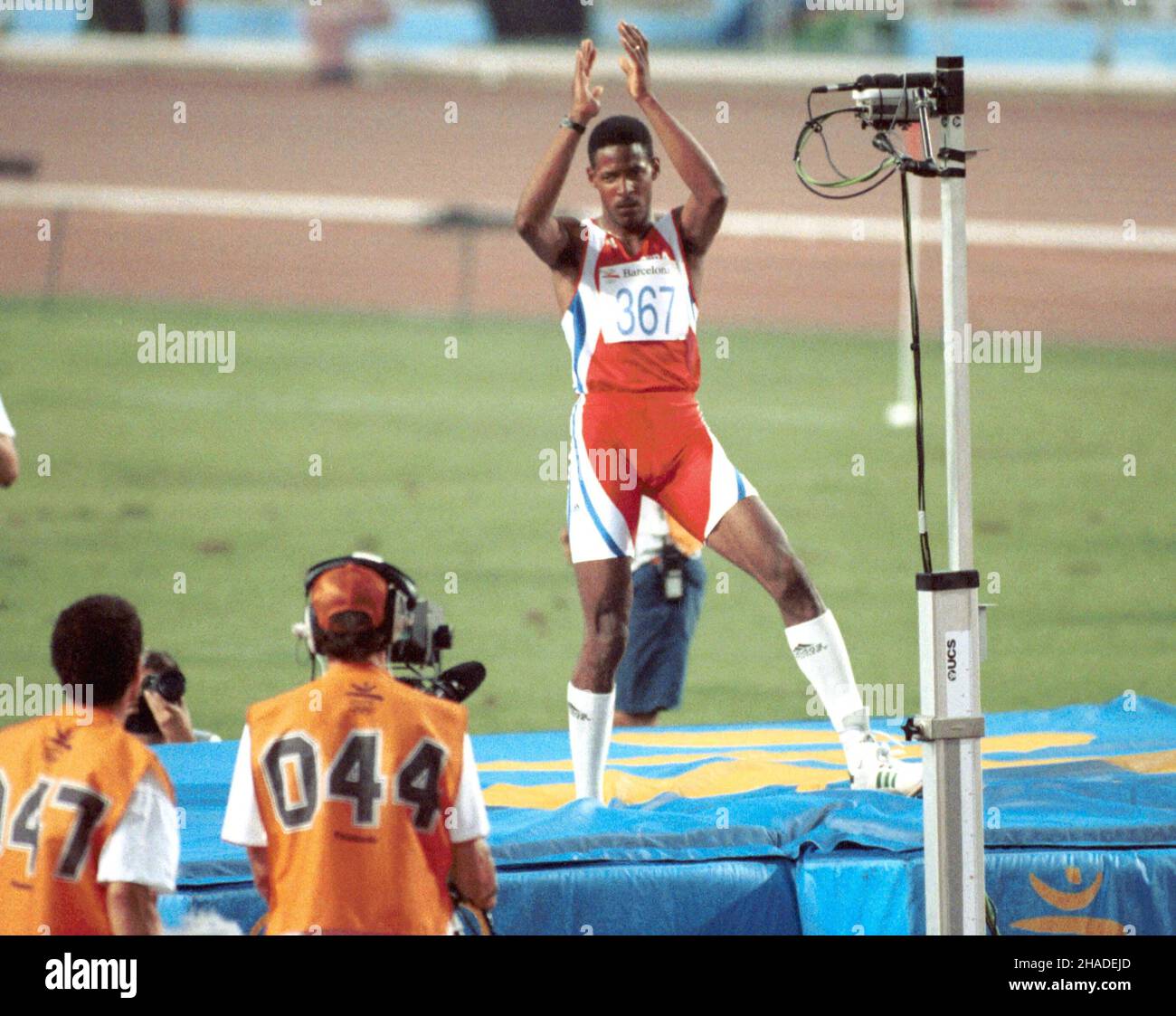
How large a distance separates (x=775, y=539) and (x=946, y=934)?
188 cm

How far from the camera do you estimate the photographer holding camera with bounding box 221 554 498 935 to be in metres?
4.72

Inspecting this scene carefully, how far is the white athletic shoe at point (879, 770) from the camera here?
6.92 meters

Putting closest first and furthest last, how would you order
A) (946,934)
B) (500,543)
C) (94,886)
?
(94,886), (946,934), (500,543)

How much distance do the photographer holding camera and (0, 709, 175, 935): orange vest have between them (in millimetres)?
311

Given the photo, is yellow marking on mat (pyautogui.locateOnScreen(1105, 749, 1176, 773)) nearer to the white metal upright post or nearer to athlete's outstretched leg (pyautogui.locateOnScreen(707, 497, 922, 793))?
athlete's outstretched leg (pyautogui.locateOnScreen(707, 497, 922, 793))

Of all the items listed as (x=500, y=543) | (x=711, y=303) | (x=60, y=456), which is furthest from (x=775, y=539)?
(x=711, y=303)

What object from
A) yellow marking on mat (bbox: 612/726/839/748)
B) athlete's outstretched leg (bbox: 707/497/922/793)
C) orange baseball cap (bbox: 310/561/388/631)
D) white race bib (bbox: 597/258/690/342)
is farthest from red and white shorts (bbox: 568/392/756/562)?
orange baseball cap (bbox: 310/561/388/631)

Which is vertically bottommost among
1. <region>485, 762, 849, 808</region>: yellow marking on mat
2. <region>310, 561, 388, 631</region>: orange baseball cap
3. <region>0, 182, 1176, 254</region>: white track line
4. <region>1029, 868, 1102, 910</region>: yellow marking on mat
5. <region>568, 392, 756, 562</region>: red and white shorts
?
<region>1029, 868, 1102, 910</region>: yellow marking on mat

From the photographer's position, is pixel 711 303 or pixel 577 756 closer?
pixel 577 756

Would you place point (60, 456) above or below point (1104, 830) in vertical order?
above

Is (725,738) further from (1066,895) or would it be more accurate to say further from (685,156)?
(685,156)

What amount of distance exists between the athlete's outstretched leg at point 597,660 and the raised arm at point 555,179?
1.17m
